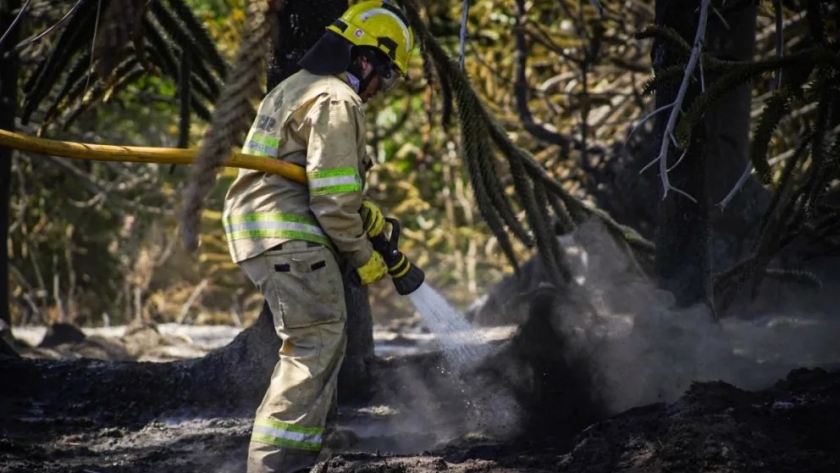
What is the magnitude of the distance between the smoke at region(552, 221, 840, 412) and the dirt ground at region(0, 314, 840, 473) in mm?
208

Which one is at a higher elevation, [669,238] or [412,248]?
[669,238]

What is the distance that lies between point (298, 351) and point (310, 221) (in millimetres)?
523

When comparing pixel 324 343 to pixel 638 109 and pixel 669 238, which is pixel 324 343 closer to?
pixel 669 238

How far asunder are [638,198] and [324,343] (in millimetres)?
3476

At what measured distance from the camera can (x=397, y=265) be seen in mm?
4590

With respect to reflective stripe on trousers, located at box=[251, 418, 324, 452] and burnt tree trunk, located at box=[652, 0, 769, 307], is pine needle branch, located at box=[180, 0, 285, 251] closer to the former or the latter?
reflective stripe on trousers, located at box=[251, 418, 324, 452]

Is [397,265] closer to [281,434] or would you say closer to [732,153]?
[281,434]

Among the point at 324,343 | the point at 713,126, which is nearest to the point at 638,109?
the point at 713,126

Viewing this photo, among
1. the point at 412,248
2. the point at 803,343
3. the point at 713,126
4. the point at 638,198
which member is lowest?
the point at 412,248

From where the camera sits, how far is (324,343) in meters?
4.33

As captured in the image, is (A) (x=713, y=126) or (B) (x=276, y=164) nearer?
(B) (x=276, y=164)

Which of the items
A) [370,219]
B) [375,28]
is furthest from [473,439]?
[375,28]

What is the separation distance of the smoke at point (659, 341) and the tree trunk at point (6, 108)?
351cm

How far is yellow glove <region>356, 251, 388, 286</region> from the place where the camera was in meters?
4.42
